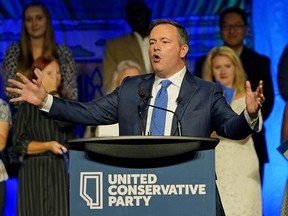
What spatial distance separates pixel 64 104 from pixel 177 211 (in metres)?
0.83

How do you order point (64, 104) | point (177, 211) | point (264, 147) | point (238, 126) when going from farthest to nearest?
point (264, 147) → point (64, 104) → point (238, 126) → point (177, 211)

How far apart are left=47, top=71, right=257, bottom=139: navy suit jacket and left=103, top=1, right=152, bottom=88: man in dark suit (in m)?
3.20

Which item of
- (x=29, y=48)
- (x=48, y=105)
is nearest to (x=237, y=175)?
(x=29, y=48)

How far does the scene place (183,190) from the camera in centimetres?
319

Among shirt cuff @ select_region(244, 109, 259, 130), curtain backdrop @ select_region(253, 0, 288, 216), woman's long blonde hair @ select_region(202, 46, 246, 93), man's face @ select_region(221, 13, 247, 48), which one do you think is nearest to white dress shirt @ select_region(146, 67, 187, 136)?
shirt cuff @ select_region(244, 109, 259, 130)

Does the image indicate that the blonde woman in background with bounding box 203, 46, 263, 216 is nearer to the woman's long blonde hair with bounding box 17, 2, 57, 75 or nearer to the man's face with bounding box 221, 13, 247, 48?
the man's face with bounding box 221, 13, 247, 48

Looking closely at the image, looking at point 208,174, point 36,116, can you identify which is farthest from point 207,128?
point 36,116

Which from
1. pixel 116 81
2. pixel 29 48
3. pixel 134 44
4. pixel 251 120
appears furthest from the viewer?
pixel 134 44

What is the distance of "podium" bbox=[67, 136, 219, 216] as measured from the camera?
10.4ft

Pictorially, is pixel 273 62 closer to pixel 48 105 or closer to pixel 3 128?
pixel 3 128

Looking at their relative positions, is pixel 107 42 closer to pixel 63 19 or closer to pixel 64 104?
pixel 63 19

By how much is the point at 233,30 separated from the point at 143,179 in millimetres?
4000

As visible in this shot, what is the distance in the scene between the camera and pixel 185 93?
147 inches

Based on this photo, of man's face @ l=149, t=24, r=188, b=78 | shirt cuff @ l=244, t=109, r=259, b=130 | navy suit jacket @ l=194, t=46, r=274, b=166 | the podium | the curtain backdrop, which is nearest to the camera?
the podium
